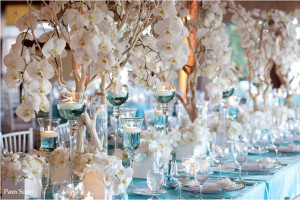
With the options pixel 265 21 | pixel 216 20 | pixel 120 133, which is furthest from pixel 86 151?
pixel 265 21

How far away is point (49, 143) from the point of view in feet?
7.72

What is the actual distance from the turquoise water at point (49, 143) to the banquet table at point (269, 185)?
22 cm

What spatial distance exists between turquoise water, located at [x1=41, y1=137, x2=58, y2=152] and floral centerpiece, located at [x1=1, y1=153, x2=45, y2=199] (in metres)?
0.21

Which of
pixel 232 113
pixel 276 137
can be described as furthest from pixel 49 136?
pixel 232 113

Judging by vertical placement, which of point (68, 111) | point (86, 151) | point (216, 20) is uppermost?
point (216, 20)

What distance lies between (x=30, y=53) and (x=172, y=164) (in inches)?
32.4

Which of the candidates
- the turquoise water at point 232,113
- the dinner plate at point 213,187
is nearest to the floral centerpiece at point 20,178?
the dinner plate at point 213,187

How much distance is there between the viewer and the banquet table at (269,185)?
241cm

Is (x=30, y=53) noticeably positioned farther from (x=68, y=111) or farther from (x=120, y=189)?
(x=120, y=189)

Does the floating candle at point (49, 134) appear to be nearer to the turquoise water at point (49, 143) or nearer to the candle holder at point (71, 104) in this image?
the turquoise water at point (49, 143)

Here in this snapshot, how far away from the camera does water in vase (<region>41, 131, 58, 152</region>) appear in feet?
7.70

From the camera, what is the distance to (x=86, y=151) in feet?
7.85

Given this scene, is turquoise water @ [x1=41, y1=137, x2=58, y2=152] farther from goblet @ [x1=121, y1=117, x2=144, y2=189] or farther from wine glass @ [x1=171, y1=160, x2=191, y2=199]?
wine glass @ [x1=171, y1=160, x2=191, y2=199]

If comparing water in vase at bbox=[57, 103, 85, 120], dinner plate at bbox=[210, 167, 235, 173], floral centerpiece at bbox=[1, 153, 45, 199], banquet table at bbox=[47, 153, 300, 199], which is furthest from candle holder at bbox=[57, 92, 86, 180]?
dinner plate at bbox=[210, 167, 235, 173]
